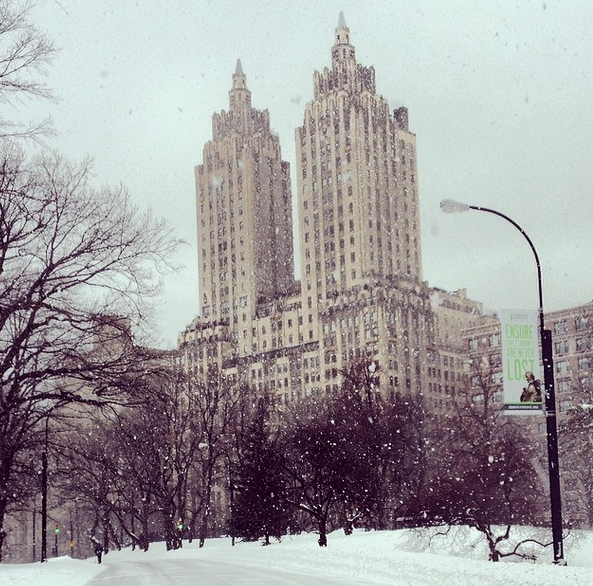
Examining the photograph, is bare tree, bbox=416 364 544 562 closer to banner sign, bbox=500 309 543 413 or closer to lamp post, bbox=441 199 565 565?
lamp post, bbox=441 199 565 565

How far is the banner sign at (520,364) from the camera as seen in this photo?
20172mm

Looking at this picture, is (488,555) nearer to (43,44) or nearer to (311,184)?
(43,44)

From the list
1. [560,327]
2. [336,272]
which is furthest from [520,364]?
[336,272]

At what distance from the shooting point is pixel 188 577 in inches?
941

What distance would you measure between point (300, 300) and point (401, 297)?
72.3 feet

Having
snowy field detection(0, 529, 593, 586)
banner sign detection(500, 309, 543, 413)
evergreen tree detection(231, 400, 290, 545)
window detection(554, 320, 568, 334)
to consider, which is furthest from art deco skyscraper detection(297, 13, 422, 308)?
banner sign detection(500, 309, 543, 413)

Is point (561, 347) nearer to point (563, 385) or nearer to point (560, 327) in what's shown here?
point (560, 327)

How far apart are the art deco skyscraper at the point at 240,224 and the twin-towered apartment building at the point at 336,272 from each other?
32 centimetres

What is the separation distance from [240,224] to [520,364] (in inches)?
6669

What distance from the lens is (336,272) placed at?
166 m

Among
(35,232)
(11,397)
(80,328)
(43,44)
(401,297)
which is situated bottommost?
(11,397)

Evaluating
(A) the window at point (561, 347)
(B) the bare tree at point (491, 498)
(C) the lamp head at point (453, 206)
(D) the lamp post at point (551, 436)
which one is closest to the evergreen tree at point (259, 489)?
(B) the bare tree at point (491, 498)

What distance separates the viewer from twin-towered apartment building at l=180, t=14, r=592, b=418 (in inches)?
6324

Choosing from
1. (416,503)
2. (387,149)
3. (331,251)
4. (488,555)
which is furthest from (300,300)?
(488,555)
